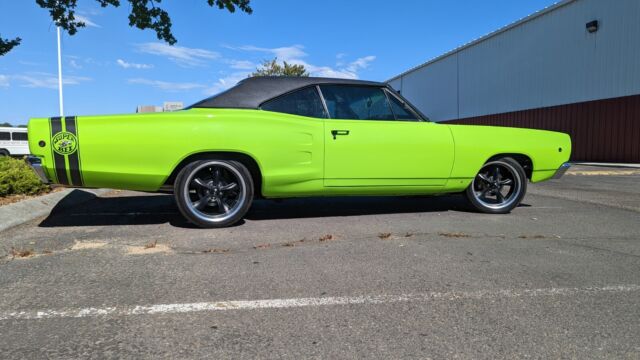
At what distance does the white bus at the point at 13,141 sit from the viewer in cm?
2780

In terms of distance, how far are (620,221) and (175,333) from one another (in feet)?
15.5

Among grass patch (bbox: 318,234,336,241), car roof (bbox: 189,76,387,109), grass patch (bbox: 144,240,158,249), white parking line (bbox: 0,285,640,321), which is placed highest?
car roof (bbox: 189,76,387,109)

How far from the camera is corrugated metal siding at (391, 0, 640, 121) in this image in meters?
17.7

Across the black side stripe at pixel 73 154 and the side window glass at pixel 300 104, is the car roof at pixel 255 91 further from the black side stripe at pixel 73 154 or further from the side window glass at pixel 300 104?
the black side stripe at pixel 73 154

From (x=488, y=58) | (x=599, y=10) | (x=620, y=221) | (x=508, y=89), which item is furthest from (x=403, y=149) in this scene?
(x=488, y=58)

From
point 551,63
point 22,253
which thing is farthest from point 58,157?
point 551,63

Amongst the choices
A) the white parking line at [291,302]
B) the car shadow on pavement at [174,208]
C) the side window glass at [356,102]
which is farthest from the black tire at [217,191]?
the white parking line at [291,302]

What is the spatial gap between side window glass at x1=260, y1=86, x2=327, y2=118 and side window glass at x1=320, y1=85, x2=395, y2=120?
0.10 metres

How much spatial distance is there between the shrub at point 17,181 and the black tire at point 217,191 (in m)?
2.61

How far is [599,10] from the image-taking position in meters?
18.6

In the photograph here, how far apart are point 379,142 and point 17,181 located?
4435 millimetres

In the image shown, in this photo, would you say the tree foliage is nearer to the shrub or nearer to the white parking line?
the shrub

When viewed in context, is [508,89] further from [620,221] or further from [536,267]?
[536,267]

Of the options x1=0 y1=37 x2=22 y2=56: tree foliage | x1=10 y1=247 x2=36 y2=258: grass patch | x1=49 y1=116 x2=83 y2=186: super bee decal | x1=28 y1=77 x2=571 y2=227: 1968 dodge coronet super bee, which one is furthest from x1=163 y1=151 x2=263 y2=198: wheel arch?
x1=0 y1=37 x2=22 y2=56: tree foliage
